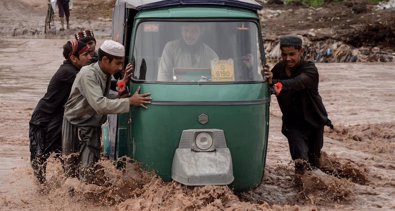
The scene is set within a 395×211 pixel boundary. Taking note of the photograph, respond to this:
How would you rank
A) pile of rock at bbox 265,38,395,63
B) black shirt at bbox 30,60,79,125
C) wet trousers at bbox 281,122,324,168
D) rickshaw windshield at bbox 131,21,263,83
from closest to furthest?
rickshaw windshield at bbox 131,21,263,83, black shirt at bbox 30,60,79,125, wet trousers at bbox 281,122,324,168, pile of rock at bbox 265,38,395,63

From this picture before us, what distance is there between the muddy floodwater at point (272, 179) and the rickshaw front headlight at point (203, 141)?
38 cm

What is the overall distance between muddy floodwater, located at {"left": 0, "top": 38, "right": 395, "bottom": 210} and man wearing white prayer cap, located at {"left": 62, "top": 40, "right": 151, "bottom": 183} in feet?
0.65

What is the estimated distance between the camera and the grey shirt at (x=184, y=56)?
6867mm

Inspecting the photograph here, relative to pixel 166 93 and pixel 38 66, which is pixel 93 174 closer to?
pixel 166 93

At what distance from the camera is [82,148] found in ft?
22.9

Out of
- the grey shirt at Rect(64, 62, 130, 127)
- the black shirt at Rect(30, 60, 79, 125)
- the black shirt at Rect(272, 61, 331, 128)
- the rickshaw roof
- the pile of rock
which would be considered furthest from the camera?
the pile of rock

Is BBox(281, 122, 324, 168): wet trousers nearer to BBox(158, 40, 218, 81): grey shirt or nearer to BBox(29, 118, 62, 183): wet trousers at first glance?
BBox(158, 40, 218, 81): grey shirt

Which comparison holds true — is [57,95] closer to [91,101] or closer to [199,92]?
[91,101]

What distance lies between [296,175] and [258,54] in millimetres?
1705

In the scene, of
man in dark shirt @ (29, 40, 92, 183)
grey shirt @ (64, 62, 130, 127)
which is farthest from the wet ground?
grey shirt @ (64, 62, 130, 127)

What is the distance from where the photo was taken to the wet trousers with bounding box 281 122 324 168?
7770 millimetres

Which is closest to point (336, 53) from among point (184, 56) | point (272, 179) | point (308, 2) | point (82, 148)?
point (308, 2)

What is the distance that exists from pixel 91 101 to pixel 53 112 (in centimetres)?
Result: 107

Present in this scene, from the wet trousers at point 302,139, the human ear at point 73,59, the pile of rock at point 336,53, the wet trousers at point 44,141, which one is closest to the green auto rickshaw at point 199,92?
the human ear at point 73,59
